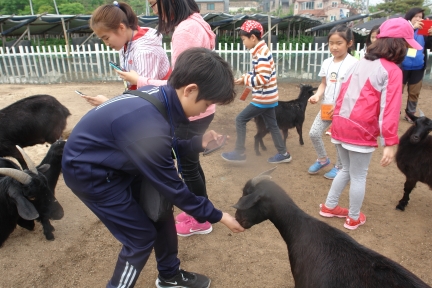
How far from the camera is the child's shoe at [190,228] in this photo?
3.36 metres

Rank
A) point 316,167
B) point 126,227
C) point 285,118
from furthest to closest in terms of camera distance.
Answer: point 285,118 → point 316,167 → point 126,227

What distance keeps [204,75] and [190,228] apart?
202cm

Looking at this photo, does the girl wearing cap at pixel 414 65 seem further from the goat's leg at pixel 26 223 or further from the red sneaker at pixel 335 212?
the goat's leg at pixel 26 223

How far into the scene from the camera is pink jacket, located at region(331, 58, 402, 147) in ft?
9.08

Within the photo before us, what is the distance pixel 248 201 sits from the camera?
7.34ft

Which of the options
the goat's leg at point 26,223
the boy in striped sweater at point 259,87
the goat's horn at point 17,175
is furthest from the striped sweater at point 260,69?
the goat's leg at point 26,223

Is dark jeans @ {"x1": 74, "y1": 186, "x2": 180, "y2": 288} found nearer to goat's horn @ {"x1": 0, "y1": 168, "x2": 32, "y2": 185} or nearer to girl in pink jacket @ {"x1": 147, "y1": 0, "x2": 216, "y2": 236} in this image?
girl in pink jacket @ {"x1": 147, "y1": 0, "x2": 216, "y2": 236}

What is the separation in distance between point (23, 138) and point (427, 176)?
205 inches

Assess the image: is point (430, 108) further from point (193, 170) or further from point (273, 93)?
point (193, 170)

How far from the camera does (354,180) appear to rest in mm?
3248

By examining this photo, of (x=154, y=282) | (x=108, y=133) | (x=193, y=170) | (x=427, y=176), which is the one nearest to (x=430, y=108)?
(x=427, y=176)

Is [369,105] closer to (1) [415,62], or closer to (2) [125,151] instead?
(2) [125,151]

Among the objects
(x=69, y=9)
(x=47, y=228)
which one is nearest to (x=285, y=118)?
(x=47, y=228)

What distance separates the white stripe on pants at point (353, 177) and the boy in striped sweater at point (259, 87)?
156 cm
